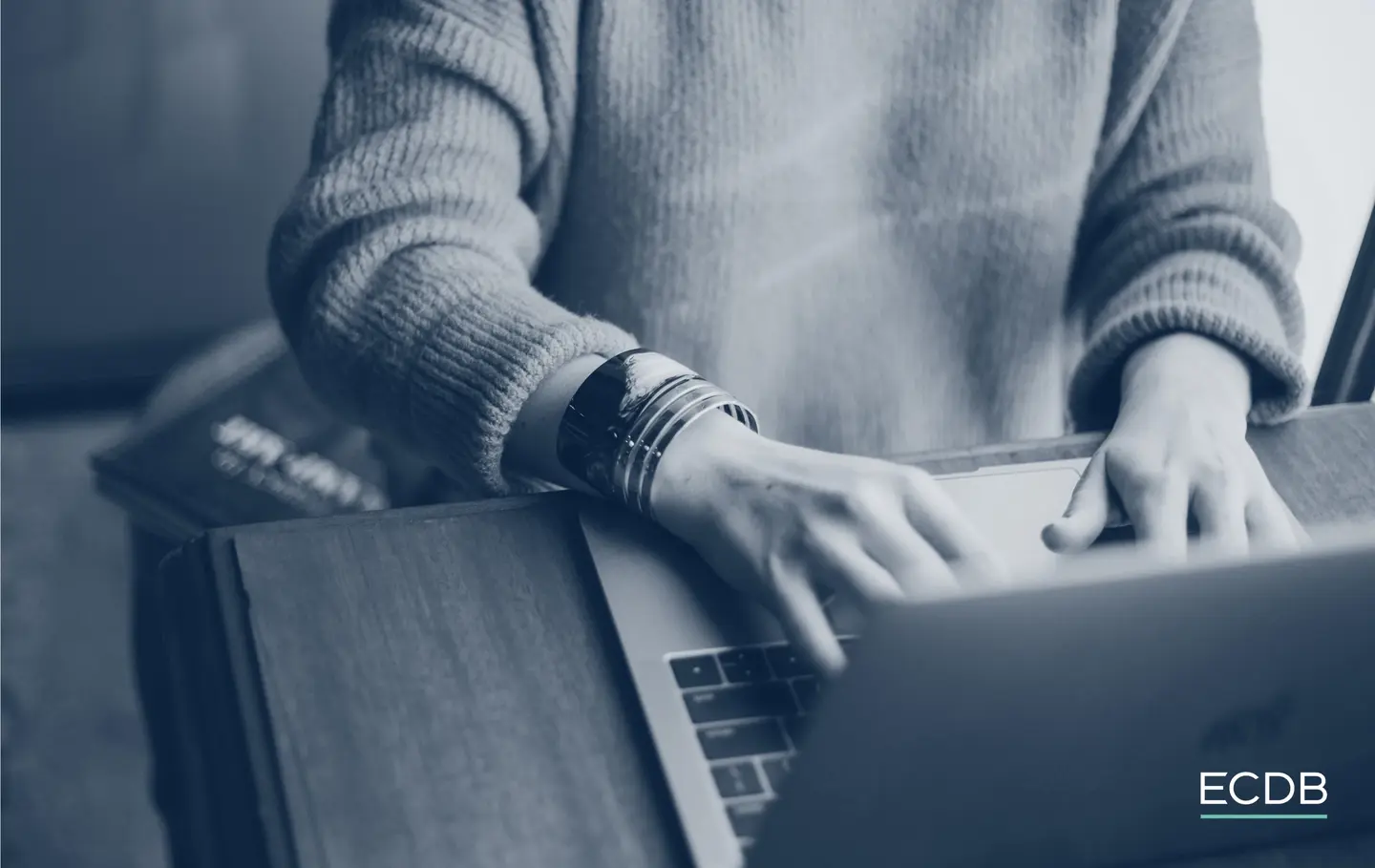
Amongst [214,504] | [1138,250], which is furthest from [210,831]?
[214,504]

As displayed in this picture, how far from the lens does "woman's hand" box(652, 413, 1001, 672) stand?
0.54 m

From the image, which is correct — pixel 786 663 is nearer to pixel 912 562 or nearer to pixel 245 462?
pixel 912 562

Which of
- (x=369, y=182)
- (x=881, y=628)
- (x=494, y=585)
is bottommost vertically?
(x=881, y=628)

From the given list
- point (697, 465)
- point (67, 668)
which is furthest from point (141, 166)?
Answer: point (697, 465)

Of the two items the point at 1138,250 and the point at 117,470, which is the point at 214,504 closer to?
the point at 117,470

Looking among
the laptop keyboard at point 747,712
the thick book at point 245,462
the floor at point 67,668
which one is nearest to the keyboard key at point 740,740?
the laptop keyboard at point 747,712

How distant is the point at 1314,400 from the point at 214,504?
40.6 inches

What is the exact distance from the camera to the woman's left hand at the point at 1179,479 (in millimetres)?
610

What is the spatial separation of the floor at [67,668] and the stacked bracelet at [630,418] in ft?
3.19

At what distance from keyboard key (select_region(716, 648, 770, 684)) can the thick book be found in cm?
77

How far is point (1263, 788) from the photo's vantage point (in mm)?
462

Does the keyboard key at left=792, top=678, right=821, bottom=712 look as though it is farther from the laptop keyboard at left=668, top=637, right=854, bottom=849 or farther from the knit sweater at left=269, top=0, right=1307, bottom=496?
the knit sweater at left=269, top=0, right=1307, bottom=496

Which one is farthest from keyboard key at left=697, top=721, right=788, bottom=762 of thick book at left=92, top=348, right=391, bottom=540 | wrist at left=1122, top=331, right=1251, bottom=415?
thick book at left=92, top=348, right=391, bottom=540

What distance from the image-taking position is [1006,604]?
341 mm
